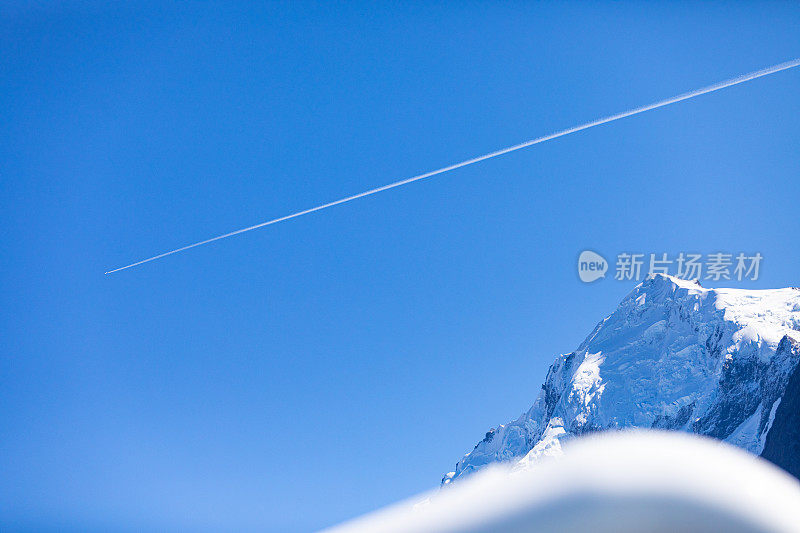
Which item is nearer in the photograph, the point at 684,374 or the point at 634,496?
the point at 634,496

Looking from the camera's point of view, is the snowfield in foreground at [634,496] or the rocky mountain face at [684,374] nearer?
the snowfield in foreground at [634,496]

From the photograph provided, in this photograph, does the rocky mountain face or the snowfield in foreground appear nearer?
the snowfield in foreground

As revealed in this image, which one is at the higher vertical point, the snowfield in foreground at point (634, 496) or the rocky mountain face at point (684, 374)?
the rocky mountain face at point (684, 374)

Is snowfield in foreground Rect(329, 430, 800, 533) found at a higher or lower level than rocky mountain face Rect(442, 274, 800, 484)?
lower

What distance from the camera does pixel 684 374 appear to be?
142500 millimetres

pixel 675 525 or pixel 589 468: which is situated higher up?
pixel 589 468

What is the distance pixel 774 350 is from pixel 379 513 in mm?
132239

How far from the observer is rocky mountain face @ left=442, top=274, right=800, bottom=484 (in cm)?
10762

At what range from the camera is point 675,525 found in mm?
3195

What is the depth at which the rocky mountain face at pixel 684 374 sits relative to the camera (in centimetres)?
10762

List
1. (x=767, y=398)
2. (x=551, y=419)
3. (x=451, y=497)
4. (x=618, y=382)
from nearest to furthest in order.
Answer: (x=451, y=497)
(x=767, y=398)
(x=618, y=382)
(x=551, y=419)

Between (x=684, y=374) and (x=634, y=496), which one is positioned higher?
(x=684, y=374)

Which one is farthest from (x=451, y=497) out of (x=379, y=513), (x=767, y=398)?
(x=767, y=398)

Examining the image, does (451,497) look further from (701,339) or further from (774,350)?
(701,339)
